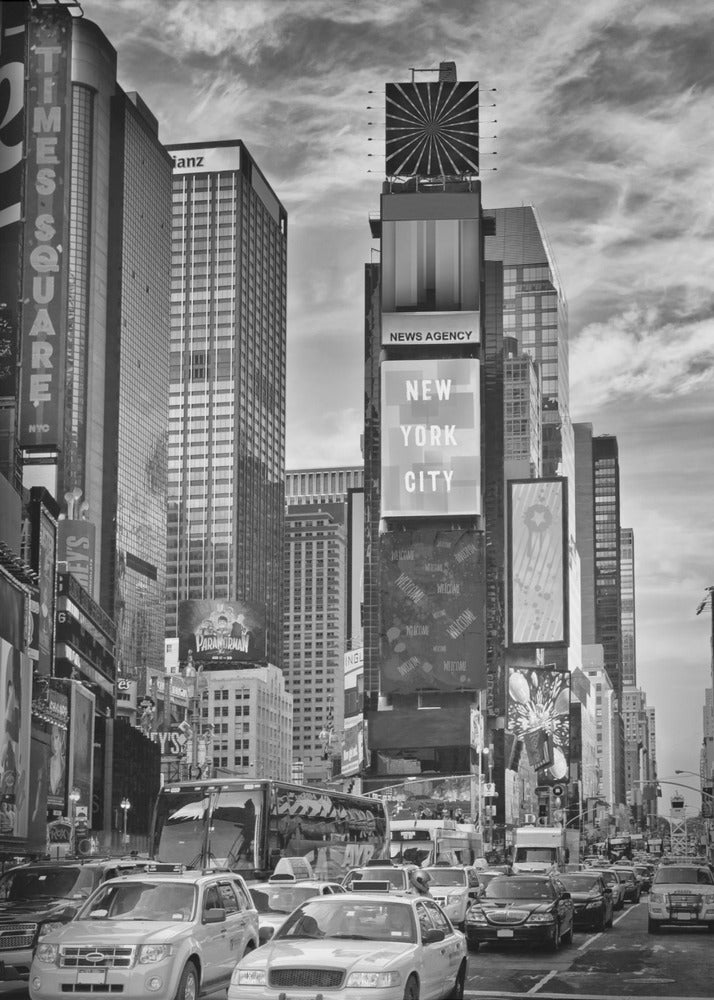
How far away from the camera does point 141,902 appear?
63.2 ft

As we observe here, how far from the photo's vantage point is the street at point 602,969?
2227 centimetres

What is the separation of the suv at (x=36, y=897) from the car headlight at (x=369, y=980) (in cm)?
673

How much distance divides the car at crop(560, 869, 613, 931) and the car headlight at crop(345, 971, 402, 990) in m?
21.7

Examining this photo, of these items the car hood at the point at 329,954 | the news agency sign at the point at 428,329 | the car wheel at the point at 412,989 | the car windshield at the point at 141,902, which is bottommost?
the car wheel at the point at 412,989

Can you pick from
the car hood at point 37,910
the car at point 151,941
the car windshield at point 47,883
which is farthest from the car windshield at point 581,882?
the car at point 151,941

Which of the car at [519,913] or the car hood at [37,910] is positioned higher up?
the car hood at [37,910]

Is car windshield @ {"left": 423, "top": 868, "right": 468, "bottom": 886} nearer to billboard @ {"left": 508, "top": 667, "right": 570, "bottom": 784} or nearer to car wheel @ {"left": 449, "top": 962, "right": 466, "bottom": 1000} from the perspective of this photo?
car wheel @ {"left": 449, "top": 962, "right": 466, "bottom": 1000}

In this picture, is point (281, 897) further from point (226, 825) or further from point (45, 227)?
point (45, 227)

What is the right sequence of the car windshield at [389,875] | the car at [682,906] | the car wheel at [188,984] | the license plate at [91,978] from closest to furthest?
1. the license plate at [91,978]
2. the car wheel at [188,984]
3. the car windshield at [389,875]
4. the car at [682,906]

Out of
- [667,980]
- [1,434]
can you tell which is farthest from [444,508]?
[667,980]

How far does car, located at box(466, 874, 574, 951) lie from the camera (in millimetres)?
29781

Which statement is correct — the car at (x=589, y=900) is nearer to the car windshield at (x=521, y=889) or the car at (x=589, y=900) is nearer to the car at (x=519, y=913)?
the car at (x=519, y=913)

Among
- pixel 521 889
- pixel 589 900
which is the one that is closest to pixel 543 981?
pixel 521 889

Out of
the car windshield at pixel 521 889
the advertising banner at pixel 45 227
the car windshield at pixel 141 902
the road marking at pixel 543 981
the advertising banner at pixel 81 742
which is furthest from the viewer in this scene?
the advertising banner at pixel 81 742
